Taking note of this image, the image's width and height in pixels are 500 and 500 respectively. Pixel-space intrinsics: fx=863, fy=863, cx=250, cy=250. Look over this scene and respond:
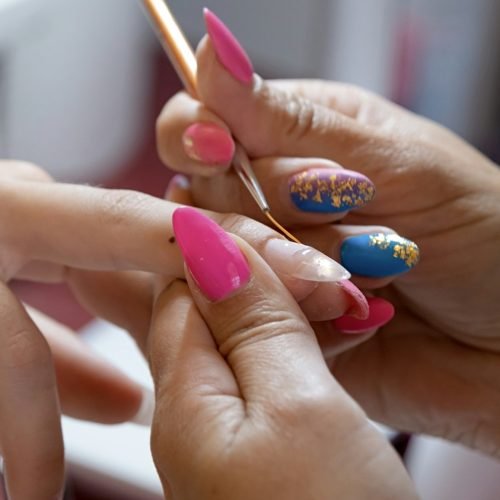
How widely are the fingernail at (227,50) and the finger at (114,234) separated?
4.9 inches

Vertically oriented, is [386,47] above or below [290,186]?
below

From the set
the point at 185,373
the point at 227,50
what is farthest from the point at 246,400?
the point at 227,50

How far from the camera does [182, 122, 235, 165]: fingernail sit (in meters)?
0.65

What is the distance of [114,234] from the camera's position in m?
0.59

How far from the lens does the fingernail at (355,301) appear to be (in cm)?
55

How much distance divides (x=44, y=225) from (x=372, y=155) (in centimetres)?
25

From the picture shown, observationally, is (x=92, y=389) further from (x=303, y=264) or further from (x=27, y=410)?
(x=303, y=264)

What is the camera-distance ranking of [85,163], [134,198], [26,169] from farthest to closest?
[85,163] → [26,169] → [134,198]

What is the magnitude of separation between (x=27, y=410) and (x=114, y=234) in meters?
0.13

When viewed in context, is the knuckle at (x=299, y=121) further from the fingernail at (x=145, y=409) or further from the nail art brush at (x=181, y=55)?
the fingernail at (x=145, y=409)

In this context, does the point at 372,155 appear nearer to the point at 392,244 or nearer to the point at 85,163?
the point at 392,244

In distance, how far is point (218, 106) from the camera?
2.16 ft

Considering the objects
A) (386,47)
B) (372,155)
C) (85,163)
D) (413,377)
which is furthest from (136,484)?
(386,47)

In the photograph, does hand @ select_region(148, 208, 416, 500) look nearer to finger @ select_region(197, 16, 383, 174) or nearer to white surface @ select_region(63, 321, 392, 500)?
finger @ select_region(197, 16, 383, 174)
